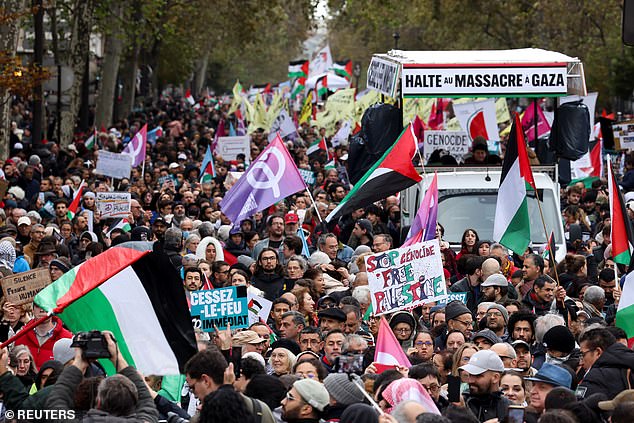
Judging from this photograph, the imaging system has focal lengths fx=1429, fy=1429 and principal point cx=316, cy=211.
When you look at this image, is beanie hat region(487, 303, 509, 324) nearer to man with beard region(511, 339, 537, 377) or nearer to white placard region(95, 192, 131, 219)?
man with beard region(511, 339, 537, 377)

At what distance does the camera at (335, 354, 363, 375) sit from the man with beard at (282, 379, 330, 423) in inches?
81.9


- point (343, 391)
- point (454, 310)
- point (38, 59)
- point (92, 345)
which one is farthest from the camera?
point (38, 59)

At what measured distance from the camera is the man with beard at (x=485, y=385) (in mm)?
8344

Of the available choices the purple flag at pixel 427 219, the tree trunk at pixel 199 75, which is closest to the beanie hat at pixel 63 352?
the purple flag at pixel 427 219

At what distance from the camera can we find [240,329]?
10516 mm

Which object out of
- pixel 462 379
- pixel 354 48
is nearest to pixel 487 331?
pixel 462 379

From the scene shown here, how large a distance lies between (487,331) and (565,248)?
19.7 ft

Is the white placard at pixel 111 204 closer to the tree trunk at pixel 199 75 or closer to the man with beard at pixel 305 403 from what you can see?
the man with beard at pixel 305 403

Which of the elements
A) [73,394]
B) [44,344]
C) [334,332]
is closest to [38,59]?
[44,344]

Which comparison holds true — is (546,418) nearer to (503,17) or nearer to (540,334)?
(540,334)

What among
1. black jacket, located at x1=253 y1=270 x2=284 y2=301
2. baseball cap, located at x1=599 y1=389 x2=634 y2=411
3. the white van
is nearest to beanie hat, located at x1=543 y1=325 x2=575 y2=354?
baseball cap, located at x1=599 y1=389 x2=634 y2=411

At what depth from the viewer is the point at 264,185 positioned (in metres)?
16.3

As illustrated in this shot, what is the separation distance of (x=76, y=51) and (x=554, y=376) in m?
31.7

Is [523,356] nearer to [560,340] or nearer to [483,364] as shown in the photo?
[560,340]
